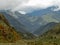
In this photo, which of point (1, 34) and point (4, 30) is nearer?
point (1, 34)

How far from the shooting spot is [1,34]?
170m

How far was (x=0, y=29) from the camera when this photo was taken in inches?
7082

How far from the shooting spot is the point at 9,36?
17688cm

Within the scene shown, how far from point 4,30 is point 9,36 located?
356 inches

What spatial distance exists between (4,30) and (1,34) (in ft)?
42.6

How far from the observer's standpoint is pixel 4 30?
182375 mm

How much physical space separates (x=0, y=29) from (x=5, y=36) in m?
10.4

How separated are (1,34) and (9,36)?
9.58 meters

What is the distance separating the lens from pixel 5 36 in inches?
6811

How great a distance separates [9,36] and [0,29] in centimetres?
1073
